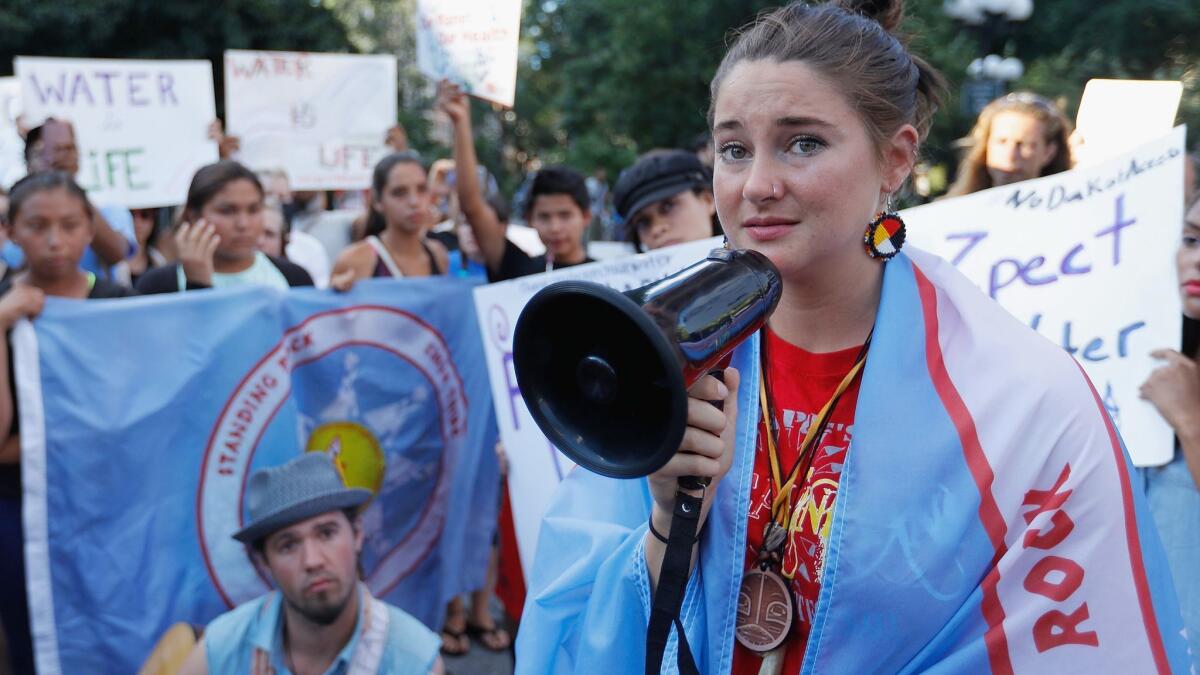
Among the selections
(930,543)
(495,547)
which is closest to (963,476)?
(930,543)

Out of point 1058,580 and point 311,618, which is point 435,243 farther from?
point 1058,580

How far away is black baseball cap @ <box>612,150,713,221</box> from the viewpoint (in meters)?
3.92

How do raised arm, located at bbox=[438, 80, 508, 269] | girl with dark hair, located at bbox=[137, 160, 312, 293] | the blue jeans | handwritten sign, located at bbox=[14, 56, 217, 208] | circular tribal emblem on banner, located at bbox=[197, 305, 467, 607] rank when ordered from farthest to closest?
handwritten sign, located at bbox=[14, 56, 217, 208] < raised arm, located at bbox=[438, 80, 508, 269] < girl with dark hair, located at bbox=[137, 160, 312, 293] < circular tribal emblem on banner, located at bbox=[197, 305, 467, 607] < the blue jeans

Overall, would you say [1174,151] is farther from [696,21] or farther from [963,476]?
[696,21]

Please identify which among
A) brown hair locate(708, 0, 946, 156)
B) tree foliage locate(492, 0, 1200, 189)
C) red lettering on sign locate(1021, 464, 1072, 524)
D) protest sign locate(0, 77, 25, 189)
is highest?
tree foliage locate(492, 0, 1200, 189)

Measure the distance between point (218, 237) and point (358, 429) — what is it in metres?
0.90

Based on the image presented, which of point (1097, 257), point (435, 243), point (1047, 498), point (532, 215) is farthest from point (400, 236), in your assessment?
point (1047, 498)

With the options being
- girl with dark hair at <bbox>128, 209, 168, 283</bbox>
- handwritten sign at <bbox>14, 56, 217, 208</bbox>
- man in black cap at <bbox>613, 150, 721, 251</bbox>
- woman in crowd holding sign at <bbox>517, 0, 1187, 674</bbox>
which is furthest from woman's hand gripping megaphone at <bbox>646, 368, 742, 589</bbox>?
handwritten sign at <bbox>14, 56, 217, 208</bbox>

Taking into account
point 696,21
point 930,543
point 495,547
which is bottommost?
point 495,547

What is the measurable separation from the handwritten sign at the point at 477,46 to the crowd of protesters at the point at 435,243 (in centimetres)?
10

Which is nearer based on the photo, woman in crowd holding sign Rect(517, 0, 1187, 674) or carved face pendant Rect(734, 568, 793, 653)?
woman in crowd holding sign Rect(517, 0, 1187, 674)

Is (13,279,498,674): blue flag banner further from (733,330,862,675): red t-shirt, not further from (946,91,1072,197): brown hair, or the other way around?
(733,330,862,675): red t-shirt

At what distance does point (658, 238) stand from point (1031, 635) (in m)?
2.61

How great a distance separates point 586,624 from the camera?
168 centimetres
